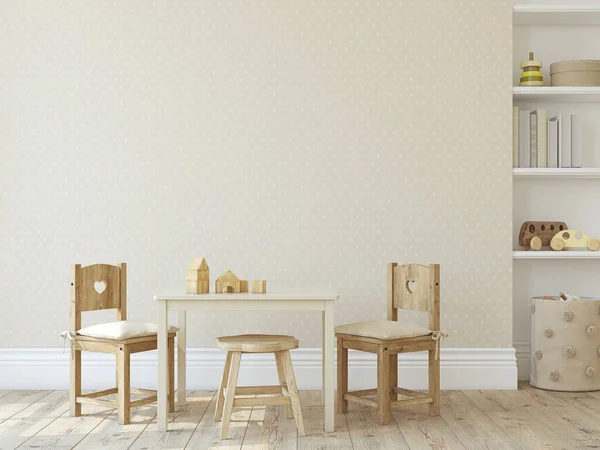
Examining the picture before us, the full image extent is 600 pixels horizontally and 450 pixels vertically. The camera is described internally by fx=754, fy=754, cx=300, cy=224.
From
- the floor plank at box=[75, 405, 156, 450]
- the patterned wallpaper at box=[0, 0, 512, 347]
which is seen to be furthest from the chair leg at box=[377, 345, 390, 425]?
the floor plank at box=[75, 405, 156, 450]

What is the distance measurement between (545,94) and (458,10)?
68 centimetres

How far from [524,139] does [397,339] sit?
154cm

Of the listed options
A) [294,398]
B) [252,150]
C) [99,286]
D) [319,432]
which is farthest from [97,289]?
[319,432]

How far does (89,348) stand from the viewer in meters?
3.45

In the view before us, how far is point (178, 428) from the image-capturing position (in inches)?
130

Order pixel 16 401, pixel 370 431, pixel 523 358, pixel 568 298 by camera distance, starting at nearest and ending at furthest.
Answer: pixel 370 431 → pixel 16 401 → pixel 568 298 → pixel 523 358

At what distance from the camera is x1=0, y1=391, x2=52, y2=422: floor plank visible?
360 cm

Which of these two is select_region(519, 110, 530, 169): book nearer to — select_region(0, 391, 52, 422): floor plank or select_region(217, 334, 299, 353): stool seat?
select_region(217, 334, 299, 353): stool seat

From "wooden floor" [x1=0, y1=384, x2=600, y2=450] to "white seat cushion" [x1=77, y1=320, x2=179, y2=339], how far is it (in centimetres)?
39

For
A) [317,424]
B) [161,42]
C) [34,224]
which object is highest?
[161,42]

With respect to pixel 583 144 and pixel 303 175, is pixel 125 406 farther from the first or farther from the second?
pixel 583 144

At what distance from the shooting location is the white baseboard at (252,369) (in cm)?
417

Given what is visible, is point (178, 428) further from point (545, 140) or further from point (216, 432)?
point (545, 140)

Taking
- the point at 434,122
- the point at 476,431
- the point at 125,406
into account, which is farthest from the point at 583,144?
the point at 125,406
